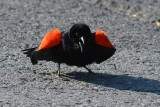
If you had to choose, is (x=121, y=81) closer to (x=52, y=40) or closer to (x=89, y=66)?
(x=89, y=66)

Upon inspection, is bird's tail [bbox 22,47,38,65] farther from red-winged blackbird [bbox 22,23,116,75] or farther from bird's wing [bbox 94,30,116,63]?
bird's wing [bbox 94,30,116,63]

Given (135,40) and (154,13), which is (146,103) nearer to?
(135,40)

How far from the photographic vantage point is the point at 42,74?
898 centimetres

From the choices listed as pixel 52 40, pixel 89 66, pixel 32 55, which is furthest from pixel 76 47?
pixel 89 66

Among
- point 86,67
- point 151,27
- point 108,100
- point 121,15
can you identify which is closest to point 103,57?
point 86,67

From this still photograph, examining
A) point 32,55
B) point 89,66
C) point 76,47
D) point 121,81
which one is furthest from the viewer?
point 89,66

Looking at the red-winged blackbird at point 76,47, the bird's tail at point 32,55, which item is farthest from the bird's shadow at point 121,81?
the bird's tail at point 32,55

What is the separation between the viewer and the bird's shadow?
27.6 ft

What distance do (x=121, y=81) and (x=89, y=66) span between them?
2.94 ft

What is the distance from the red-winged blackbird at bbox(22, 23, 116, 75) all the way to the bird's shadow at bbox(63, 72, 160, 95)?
265mm

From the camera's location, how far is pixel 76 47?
8.59 m

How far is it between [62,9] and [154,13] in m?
1.81

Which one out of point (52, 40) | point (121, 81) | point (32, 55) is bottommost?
point (121, 81)

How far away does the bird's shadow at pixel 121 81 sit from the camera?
840 centimetres
